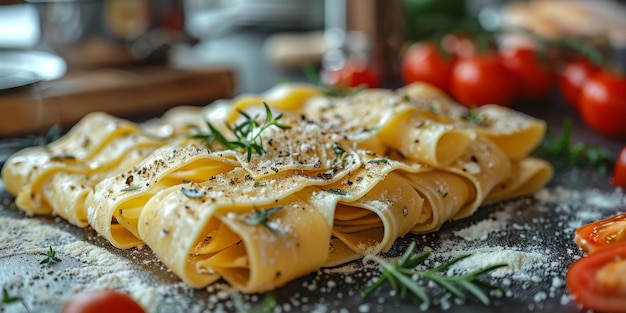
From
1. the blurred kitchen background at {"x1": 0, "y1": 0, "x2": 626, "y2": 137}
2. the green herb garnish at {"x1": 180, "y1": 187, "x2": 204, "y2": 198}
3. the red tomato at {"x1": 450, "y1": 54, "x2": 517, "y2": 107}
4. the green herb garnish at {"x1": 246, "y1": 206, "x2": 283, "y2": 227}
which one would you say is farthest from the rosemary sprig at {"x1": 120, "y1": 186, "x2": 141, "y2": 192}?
the red tomato at {"x1": 450, "y1": 54, "x2": 517, "y2": 107}

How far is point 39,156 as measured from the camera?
3.16m

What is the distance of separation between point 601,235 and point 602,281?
47cm

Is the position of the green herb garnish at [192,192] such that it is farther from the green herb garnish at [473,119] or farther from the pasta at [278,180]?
the green herb garnish at [473,119]

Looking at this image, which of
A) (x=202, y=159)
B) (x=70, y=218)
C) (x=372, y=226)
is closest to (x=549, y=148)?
(x=372, y=226)

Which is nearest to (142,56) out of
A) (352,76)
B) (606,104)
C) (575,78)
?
(352,76)

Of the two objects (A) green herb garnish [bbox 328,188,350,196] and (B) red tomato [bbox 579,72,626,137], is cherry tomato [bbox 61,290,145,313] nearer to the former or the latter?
(A) green herb garnish [bbox 328,188,350,196]

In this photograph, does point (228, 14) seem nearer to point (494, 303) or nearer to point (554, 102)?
point (554, 102)

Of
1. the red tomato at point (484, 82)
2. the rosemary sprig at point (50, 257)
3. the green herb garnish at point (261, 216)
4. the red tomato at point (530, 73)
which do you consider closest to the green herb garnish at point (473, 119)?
the red tomato at point (484, 82)

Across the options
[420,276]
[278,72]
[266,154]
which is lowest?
[278,72]

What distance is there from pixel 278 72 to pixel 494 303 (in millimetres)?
3859

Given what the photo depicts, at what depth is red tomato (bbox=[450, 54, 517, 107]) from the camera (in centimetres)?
457

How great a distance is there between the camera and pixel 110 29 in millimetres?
4781

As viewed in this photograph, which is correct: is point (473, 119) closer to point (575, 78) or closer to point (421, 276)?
point (421, 276)

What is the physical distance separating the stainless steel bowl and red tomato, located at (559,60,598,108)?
102 inches
